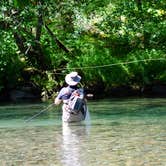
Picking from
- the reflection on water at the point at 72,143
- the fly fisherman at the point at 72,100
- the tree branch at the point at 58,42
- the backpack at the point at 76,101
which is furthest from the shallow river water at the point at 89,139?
the tree branch at the point at 58,42

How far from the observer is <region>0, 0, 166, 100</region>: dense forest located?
29.1m

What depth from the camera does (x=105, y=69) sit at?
29.6 m

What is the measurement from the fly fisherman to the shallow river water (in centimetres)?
33

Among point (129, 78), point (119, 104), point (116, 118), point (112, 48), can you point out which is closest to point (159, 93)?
point (129, 78)

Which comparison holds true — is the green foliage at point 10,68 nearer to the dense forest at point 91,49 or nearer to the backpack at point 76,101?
the dense forest at point 91,49

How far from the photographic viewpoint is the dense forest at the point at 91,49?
1146 inches

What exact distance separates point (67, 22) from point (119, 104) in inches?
357

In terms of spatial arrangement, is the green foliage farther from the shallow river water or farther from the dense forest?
the shallow river water

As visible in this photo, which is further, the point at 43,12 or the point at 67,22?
the point at 67,22

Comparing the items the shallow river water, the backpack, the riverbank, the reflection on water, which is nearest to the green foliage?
the riverbank

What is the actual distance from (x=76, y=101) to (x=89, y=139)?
3.24 meters

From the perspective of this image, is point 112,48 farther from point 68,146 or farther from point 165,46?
point 68,146

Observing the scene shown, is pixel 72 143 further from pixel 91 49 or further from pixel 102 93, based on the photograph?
pixel 91 49

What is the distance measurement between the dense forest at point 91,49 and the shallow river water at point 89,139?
27.2ft
